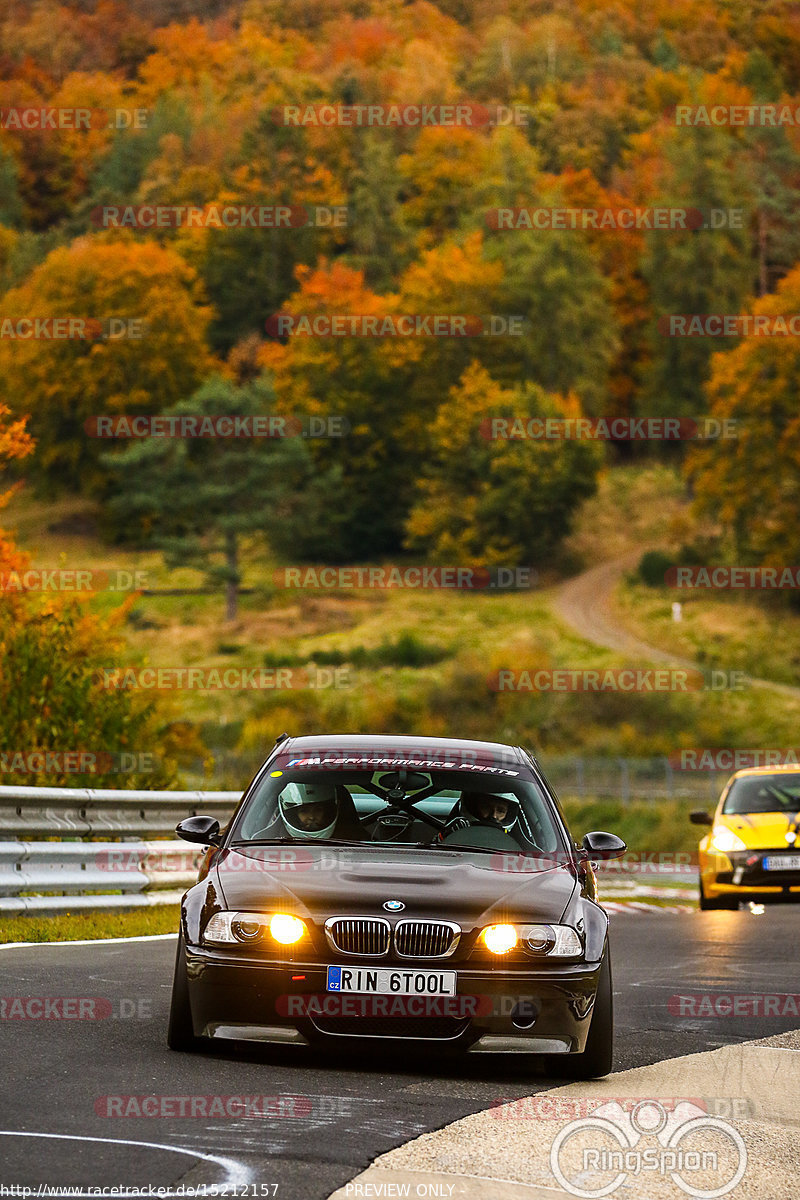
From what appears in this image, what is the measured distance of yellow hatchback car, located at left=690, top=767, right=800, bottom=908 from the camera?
65.7 feet

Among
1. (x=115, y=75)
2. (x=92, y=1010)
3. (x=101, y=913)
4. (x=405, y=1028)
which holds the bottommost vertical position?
(x=115, y=75)

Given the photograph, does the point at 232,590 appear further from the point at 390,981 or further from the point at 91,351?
the point at 390,981

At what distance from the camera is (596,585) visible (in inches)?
4058

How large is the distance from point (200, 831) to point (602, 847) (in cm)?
184

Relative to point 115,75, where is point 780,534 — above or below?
above

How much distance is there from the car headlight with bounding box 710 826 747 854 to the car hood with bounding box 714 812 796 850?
4 centimetres

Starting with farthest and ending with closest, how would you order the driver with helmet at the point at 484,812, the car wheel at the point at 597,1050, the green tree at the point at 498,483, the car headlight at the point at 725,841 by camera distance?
the green tree at the point at 498,483 < the car headlight at the point at 725,841 < the driver with helmet at the point at 484,812 < the car wheel at the point at 597,1050

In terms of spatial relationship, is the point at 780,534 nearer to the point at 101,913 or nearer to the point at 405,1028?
the point at 101,913

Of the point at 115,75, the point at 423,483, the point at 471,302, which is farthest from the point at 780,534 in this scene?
the point at 115,75

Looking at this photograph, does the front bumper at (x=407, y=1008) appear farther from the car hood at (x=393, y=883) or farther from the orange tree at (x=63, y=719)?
the orange tree at (x=63, y=719)

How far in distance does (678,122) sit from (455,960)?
136 metres

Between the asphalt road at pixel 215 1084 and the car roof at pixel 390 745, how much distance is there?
143cm

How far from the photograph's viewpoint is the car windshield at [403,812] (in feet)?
30.0

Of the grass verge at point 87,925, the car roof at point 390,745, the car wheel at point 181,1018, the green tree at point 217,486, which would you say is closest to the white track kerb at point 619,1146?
the car wheel at point 181,1018
